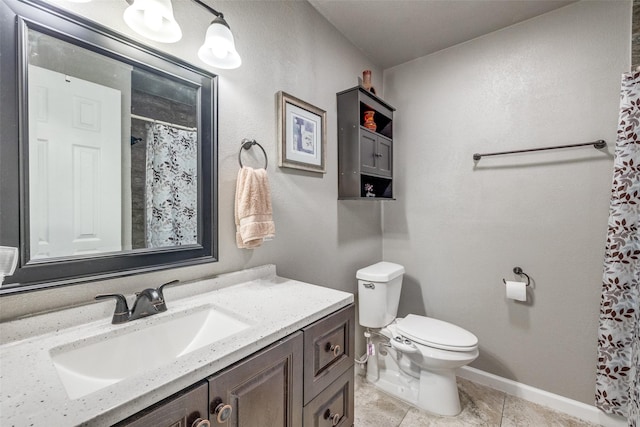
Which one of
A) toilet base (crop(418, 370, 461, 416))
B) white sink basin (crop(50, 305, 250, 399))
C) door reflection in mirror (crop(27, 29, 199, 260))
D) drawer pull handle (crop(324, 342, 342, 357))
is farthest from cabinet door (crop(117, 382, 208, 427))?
toilet base (crop(418, 370, 461, 416))

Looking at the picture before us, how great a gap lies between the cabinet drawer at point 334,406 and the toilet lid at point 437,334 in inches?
27.6

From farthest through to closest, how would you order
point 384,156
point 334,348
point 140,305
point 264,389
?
1. point 384,156
2. point 334,348
3. point 140,305
4. point 264,389

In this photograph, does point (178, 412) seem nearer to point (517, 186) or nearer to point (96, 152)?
point (96, 152)

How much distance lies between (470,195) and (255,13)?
5.81 ft

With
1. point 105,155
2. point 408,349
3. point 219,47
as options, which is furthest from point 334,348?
point 219,47

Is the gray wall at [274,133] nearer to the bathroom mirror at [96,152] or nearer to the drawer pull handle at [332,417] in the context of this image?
the bathroom mirror at [96,152]

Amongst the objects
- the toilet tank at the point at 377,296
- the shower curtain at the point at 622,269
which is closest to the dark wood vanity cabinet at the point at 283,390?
the toilet tank at the point at 377,296

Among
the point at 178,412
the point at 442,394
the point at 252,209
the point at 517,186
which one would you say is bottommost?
the point at 442,394

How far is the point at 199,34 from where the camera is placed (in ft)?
3.64

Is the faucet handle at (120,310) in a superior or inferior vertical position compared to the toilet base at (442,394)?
superior

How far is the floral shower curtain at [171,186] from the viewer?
99 centimetres

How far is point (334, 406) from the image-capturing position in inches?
38.9

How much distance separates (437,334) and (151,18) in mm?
1996

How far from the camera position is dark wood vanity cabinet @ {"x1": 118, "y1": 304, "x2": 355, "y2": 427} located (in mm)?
574
